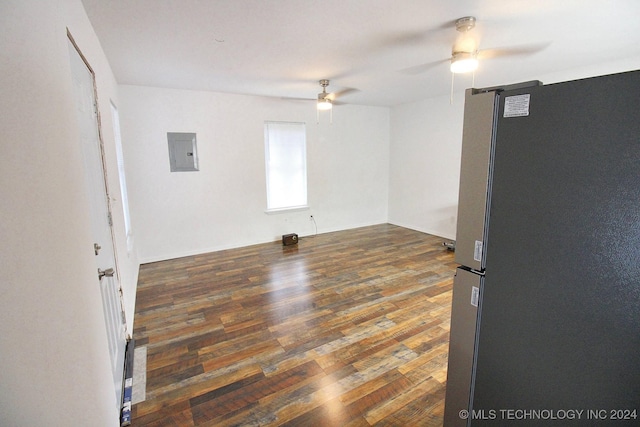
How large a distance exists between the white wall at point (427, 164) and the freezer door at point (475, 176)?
12.4 ft

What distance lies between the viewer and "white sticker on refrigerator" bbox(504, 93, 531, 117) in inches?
40.1

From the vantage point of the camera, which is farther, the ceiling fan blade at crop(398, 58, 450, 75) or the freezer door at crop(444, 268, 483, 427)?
the ceiling fan blade at crop(398, 58, 450, 75)

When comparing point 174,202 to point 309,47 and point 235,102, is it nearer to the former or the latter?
point 235,102

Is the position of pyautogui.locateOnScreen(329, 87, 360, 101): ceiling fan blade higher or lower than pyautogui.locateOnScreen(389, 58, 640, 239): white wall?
higher

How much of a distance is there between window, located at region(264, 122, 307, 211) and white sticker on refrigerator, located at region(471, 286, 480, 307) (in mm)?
4382

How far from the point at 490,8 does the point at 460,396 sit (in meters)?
2.42

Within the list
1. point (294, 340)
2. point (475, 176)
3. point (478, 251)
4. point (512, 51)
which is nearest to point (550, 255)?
point (478, 251)

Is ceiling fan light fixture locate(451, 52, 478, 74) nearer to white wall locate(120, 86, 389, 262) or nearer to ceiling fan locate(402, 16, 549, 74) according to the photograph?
ceiling fan locate(402, 16, 549, 74)

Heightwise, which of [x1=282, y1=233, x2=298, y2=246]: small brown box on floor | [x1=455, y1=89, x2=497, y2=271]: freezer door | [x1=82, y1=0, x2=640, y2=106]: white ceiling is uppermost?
[x1=82, y1=0, x2=640, y2=106]: white ceiling

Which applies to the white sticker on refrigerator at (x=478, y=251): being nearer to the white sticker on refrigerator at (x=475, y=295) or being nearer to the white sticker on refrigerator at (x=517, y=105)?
the white sticker on refrigerator at (x=475, y=295)

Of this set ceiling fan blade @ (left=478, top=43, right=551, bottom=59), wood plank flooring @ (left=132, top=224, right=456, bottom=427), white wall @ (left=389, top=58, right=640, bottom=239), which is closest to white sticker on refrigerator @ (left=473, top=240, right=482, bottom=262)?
wood plank flooring @ (left=132, top=224, right=456, bottom=427)

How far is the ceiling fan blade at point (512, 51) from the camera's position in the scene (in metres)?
2.73

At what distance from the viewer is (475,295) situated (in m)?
1.24

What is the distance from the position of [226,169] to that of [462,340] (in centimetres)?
430
